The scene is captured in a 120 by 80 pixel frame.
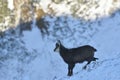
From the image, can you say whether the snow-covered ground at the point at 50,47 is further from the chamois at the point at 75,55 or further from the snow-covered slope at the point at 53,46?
the chamois at the point at 75,55

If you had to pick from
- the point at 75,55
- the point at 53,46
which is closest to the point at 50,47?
the point at 53,46

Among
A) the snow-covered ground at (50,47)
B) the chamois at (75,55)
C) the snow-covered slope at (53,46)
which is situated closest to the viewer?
the chamois at (75,55)

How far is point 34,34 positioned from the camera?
140ft

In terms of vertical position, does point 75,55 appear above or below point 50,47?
above

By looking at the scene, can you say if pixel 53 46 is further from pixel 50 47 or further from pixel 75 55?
pixel 75 55

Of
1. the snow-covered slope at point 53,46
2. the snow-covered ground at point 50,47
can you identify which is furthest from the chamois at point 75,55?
the snow-covered ground at point 50,47

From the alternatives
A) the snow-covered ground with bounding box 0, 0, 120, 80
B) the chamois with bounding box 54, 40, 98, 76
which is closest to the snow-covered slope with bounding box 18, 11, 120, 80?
the snow-covered ground with bounding box 0, 0, 120, 80

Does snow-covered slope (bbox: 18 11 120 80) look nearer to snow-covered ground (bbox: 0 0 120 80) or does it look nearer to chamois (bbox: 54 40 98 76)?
snow-covered ground (bbox: 0 0 120 80)

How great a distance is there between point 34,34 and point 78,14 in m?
4.79

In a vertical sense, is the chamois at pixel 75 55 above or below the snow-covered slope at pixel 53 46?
above

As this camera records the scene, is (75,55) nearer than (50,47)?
Yes

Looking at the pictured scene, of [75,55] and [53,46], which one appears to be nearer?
[75,55]

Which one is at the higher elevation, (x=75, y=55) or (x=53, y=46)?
(x=75, y=55)

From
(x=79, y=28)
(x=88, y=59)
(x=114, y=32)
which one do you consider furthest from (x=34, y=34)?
(x=88, y=59)
